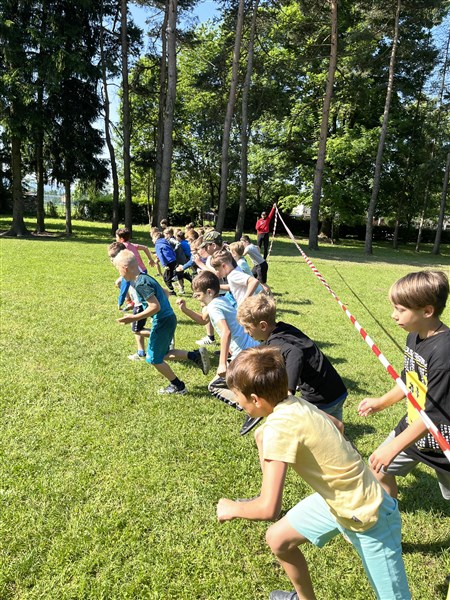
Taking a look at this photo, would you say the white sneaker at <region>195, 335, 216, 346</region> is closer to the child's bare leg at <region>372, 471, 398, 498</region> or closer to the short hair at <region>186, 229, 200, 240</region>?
the short hair at <region>186, 229, 200, 240</region>

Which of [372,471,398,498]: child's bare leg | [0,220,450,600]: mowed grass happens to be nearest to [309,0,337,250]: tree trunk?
[0,220,450,600]: mowed grass

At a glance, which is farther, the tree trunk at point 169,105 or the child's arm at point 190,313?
the tree trunk at point 169,105

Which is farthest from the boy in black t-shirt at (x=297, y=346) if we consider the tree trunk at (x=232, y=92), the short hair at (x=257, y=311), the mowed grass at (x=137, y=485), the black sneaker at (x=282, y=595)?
the tree trunk at (x=232, y=92)

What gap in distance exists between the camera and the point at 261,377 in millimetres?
1705

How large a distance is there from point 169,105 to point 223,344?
722 inches

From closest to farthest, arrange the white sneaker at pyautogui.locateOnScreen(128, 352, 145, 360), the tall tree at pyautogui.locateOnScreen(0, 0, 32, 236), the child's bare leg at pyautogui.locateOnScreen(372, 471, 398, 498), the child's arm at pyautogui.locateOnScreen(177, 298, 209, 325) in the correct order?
1. the child's bare leg at pyautogui.locateOnScreen(372, 471, 398, 498)
2. the child's arm at pyautogui.locateOnScreen(177, 298, 209, 325)
3. the white sneaker at pyautogui.locateOnScreen(128, 352, 145, 360)
4. the tall tree at pyautogui.locateOnScreen(0, 0, 32, 236)

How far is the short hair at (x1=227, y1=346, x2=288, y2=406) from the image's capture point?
1.71 metres

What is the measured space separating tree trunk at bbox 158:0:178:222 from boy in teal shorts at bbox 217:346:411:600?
1868cm

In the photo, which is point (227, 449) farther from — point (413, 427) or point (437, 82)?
point (437, 82)

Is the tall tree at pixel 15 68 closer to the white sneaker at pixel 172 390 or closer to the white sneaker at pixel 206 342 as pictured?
the white sneaker at pixel 206 342

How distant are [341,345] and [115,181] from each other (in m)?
21.1

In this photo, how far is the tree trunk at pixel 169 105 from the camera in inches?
708

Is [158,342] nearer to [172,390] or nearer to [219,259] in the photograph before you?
[172,390]

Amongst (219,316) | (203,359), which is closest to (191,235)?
(203,359)
